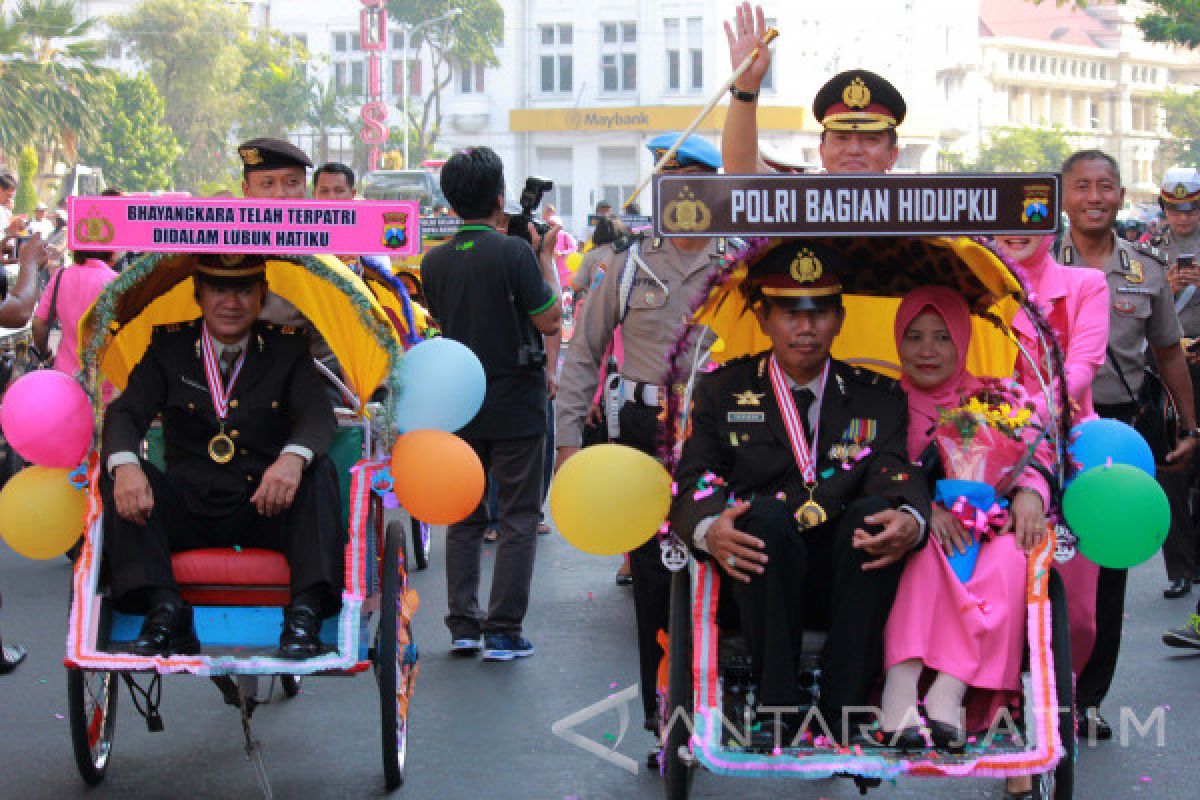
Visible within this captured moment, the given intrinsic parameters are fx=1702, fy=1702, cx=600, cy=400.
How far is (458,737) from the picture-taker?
6.67 meters

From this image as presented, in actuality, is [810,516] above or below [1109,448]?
below

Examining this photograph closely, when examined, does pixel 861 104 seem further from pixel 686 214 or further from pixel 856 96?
pixel 686 214

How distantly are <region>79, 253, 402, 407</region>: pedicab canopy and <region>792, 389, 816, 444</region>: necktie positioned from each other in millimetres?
1610

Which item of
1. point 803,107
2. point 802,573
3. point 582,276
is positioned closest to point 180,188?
point 803,107

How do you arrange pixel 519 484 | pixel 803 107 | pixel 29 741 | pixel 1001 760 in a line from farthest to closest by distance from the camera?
pixel 803 107 < pixel 519 484 < pixel 29 741 < pixel 1001 760

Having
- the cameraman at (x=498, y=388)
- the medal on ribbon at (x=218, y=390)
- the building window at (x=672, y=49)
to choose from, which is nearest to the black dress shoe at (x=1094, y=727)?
the cameraman at (x=498, y=388)

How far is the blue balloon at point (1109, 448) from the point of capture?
5336 millimetres

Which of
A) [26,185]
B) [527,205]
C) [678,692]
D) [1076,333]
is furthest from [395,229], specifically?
[26,185]

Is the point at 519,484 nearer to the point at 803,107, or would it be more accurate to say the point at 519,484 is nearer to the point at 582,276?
the point at 582,276

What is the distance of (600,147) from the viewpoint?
7788 centimetres

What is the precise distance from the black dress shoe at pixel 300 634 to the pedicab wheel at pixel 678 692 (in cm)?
120

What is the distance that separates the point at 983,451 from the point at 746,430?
0.76 m

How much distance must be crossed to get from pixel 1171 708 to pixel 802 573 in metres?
2.97

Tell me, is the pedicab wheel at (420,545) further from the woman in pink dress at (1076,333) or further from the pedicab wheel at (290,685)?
the woman in pink dress at (1076,333)
